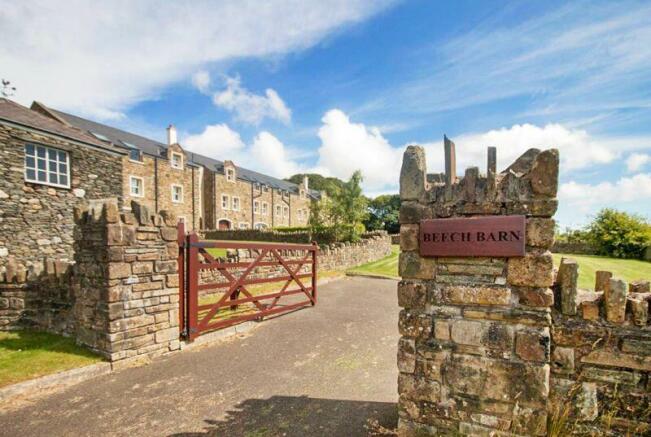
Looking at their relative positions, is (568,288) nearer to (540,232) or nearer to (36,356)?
(540,232)

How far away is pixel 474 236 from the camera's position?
115 inches

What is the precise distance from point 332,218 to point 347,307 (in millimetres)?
17206

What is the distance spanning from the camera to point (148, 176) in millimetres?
27422

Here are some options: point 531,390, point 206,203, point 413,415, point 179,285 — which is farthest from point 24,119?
point 206,203

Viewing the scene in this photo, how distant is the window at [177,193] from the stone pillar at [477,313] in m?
30.4

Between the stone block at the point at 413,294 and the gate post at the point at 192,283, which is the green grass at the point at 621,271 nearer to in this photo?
the stone block at the point at 413,294

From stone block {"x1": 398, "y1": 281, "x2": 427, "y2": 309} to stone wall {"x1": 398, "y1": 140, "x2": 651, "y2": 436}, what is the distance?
10 millimetres

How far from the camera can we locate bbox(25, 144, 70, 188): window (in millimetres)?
12562

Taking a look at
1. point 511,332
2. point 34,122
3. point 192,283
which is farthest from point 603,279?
point 34,122

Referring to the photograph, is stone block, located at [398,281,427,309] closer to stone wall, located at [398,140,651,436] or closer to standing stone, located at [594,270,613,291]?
stone wall, located at [398,140,651,436]

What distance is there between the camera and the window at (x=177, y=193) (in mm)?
29755

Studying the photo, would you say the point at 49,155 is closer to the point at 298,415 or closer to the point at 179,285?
the point at 179,285

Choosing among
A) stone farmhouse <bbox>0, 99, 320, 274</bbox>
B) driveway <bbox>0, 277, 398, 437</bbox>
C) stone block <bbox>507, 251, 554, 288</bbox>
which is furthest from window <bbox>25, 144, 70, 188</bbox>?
stone block <bbox>507, 251, 554, 288</bbox>

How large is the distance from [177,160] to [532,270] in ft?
106
